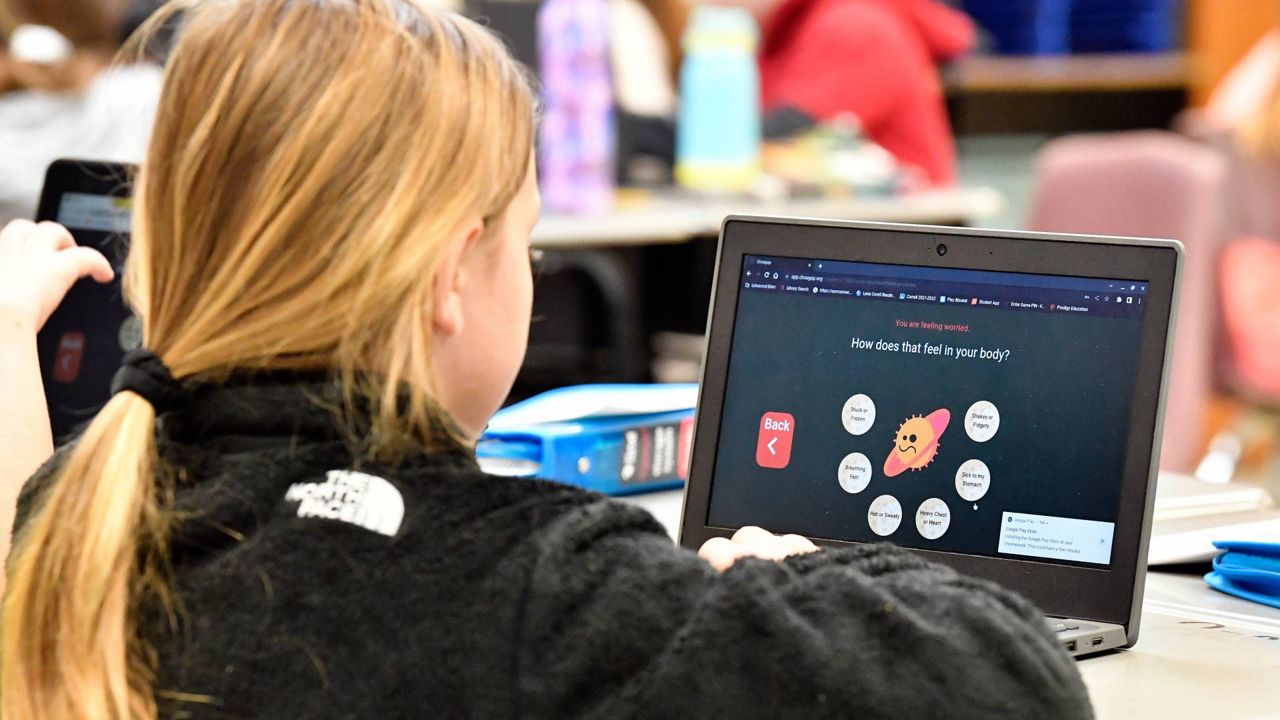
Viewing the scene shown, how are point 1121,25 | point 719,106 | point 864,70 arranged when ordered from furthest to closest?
point 1121,25 → point 864,70 → point 719,106

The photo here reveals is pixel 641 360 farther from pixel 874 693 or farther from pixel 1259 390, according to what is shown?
pixel 874 693

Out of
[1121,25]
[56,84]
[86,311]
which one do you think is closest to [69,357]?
[86,311]

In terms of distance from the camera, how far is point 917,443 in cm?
97

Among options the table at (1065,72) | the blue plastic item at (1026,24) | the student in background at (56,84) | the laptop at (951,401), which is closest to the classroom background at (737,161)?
the student in background at (56,84)

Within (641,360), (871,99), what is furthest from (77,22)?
(871,99)

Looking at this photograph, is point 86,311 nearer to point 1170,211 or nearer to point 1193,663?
point 1193,663

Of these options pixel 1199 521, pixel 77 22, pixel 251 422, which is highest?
pixel 77 22

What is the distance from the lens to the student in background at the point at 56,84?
89.1 inches

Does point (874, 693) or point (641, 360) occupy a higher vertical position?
point (874, 693)

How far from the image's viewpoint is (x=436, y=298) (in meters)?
0.76

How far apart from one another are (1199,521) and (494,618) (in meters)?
0.76

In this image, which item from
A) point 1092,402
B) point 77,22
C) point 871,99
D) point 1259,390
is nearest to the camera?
point 1092,402

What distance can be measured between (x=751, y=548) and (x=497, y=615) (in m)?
0.22

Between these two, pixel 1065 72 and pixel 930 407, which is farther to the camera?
pixel 1065 72
